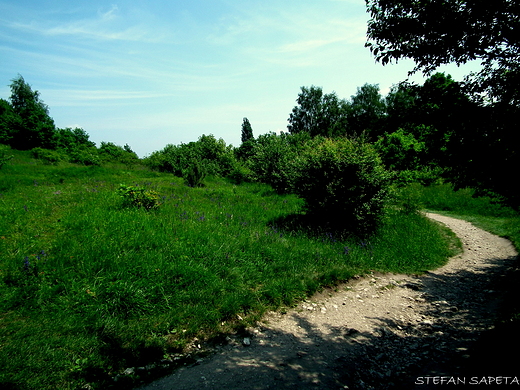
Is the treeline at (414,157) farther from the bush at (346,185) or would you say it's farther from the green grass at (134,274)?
the green grass at (134,274)

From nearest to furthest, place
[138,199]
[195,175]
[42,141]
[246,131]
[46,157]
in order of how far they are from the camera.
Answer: [138,199], [195,175], [46,157], [42,141], [246,131]

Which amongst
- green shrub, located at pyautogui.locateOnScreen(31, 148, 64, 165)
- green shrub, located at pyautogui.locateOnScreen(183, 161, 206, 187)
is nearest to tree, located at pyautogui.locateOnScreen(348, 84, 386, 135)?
green shrub, located at pyautogui.locateOnScreen(183, 161, 206, 187)

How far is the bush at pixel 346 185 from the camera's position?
8867mm

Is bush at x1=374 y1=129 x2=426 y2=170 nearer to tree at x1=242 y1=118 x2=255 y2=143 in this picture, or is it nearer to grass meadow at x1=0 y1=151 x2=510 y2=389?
grass meadow at x1=0 y1=151 x2=510 y2=389

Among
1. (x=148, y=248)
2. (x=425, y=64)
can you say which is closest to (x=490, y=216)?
(x=425, y=64)

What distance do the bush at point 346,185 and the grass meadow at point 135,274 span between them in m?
0.73

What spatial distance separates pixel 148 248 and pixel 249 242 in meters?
2.38

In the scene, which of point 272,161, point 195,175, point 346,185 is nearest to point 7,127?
point 195,175

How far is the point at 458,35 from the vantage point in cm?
400

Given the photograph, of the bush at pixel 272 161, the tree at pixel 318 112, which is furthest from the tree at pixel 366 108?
the bush at pixel 272 161

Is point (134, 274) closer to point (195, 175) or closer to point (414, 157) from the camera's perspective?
point (414, 157)

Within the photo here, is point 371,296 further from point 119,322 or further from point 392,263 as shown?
point 119,322

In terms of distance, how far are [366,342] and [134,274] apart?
403 centimetres

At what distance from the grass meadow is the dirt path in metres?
0.44
